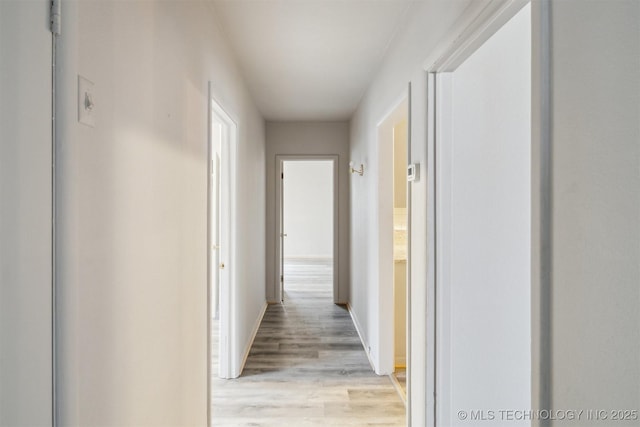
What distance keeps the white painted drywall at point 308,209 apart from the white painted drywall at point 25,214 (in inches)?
335

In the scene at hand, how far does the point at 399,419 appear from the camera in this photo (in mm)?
2307

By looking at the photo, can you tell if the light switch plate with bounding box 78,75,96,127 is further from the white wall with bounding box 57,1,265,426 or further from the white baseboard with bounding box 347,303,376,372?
the white baseboard with bounding box 347,303,376,372

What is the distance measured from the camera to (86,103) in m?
0.87

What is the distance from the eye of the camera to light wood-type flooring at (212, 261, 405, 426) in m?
2.33

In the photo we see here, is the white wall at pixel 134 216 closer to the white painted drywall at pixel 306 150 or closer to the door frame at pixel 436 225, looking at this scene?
the door frame at pixel 436 225

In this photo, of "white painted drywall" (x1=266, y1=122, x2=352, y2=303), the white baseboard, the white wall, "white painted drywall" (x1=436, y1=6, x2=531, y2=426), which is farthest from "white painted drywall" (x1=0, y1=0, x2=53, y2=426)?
"white painted drywall" (x1=266, y1=122, x2=352, y2=303)

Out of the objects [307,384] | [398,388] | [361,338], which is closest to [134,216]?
[307,384]

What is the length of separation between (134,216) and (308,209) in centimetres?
818

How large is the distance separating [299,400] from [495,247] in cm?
177

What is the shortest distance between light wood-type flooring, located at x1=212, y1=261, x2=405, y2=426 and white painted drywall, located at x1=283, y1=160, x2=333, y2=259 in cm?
507

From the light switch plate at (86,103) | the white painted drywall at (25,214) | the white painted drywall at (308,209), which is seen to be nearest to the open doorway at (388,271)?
the light switch plate at (86,103)
